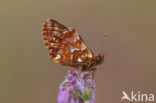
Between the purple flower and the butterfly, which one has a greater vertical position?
the butterfly

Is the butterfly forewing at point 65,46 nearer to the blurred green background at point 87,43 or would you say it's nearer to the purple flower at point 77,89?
the purple flower at point 77,89

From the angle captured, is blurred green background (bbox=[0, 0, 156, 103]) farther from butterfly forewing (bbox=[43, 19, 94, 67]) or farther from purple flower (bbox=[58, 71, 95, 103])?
purple flower (bbox=[58, 71, 95, 103])

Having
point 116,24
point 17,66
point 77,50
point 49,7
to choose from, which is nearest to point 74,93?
point 77,50

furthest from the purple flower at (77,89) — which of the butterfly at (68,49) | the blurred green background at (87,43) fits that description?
the blurred green background at (87,43)

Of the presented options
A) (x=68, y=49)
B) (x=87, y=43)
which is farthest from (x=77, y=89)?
(x=87, y=43)

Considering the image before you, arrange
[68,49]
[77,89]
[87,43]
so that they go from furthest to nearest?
[87,43], [68,49], [77,89]

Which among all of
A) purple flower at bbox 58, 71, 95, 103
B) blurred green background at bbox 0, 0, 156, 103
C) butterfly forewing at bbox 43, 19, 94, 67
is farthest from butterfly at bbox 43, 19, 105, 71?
blurred green background at bbox 0, 0, 156, 103

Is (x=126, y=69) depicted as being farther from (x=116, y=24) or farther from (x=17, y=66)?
(x=17, y=66)

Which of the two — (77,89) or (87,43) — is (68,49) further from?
(87,43)
